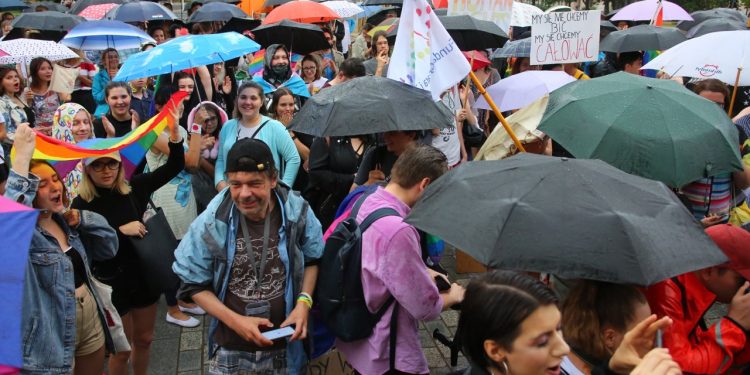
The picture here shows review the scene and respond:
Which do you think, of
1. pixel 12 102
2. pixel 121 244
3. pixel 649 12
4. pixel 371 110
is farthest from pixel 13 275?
pixel 649 12

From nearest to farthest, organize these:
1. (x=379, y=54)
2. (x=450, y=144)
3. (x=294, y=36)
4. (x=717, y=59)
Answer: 1. (x=717, y=59)
2. (x=450, y=144)
3. (x=379, y=54)
4. (x=294, y=36)

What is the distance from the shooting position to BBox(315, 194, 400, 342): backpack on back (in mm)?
3232

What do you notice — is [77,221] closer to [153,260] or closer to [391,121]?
[153,260]

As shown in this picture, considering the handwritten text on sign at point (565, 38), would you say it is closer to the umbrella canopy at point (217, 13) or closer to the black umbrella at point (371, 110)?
the black umbrella at point (371, 110)

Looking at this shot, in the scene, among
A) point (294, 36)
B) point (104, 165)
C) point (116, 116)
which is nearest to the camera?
point (104, 165)

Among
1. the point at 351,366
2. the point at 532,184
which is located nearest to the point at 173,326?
the point at 351,366

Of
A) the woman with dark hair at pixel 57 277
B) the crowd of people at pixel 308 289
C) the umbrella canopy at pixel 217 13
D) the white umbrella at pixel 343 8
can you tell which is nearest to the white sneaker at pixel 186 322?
the crowd of people at pixel 308 289

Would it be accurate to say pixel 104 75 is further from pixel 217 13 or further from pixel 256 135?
pixel 217 13

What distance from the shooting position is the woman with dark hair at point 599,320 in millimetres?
2572

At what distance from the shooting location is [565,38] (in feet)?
20.2

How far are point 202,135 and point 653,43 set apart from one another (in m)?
5.64

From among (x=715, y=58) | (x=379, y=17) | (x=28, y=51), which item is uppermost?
(x=715, y=58)

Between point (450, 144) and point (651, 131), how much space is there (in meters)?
2.48

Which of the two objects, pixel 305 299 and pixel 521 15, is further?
pixel 521 15
